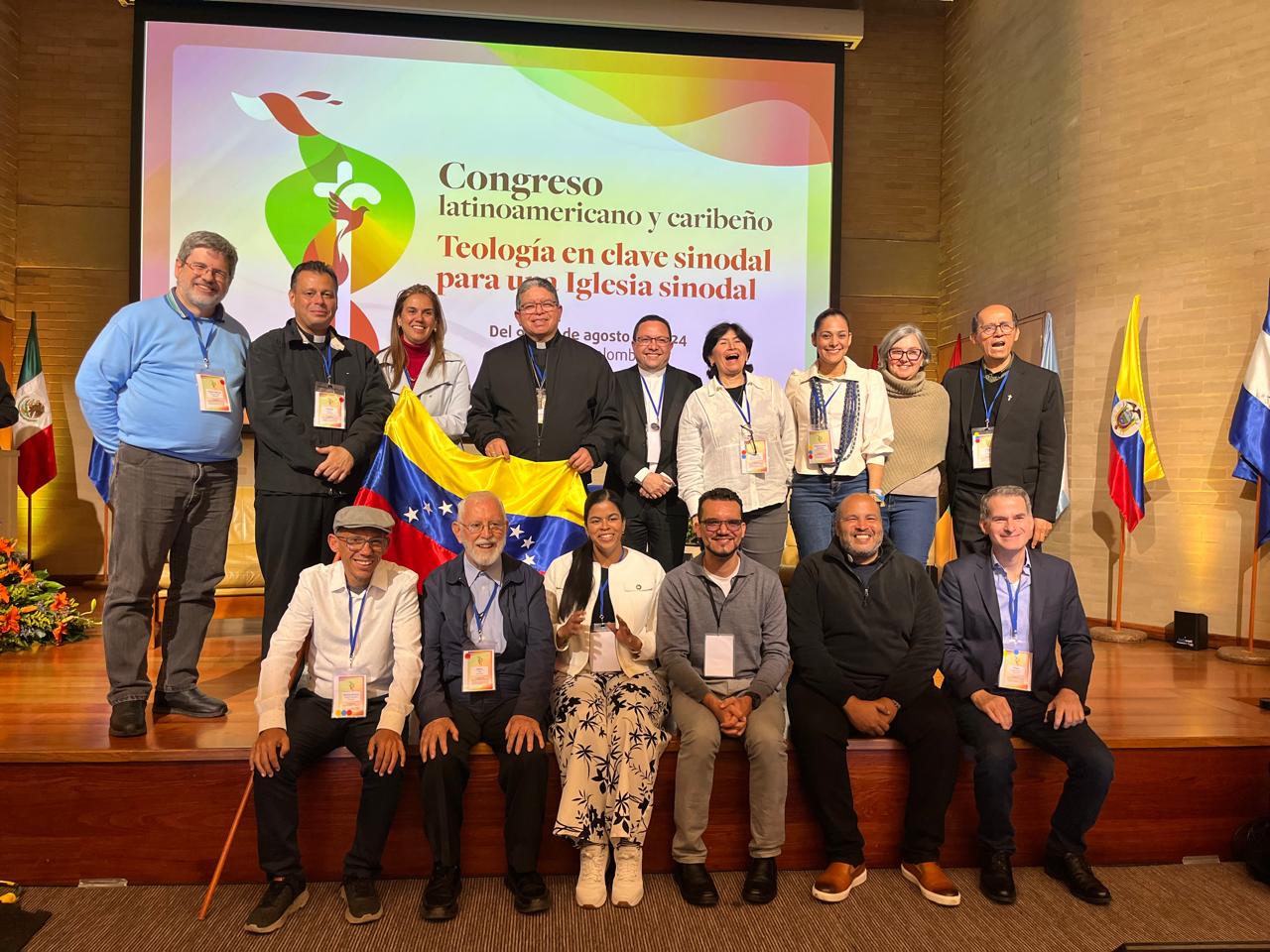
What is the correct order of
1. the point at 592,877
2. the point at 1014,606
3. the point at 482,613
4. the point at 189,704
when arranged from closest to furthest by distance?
the point at 592,877 → the point at 482,613 → the point at 1014,606 → the point at 189,704

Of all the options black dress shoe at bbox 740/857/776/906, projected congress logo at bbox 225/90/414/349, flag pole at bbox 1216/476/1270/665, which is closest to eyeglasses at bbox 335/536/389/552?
black dress shoe at bbox 740/857/776/906

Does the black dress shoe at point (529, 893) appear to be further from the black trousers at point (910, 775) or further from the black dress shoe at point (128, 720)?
the black dress shoe at point (128, 720)

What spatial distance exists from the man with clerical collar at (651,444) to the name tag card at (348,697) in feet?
4.19

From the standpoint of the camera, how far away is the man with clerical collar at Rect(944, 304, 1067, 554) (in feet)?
11.9

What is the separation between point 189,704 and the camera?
3207 mm

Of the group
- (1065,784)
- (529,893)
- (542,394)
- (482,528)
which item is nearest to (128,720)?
(482,528)

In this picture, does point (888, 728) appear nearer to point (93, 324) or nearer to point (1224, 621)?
point (1224, 621)

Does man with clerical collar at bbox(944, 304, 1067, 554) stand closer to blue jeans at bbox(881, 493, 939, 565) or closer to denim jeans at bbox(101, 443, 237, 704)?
blue jeans at bbox(881, 493, 939, 565)

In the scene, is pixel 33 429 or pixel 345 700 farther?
pixel 33 429

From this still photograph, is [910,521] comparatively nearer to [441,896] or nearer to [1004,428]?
[1004,428]

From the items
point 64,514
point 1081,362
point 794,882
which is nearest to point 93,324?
point 64,514

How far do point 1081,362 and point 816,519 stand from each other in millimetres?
3508

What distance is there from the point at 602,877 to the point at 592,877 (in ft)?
0.11

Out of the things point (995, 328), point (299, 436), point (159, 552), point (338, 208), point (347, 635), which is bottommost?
point (347, 635)
